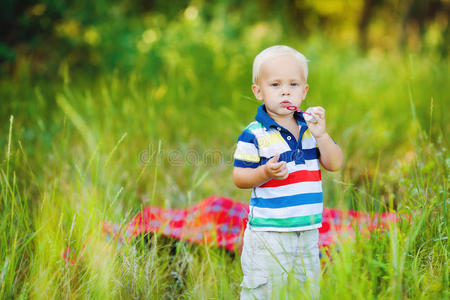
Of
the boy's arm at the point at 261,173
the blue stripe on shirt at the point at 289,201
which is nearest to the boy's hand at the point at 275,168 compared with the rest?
the boy's arm at the point at 261,173

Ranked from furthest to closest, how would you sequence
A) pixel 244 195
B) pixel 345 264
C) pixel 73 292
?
pixel 244 195
pixel 73 292
pixel 345 264

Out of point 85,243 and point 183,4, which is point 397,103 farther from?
point 183,4

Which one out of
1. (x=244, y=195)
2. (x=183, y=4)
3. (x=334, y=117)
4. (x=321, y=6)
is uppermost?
(x=321, y=6)

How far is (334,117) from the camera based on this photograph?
3.40m

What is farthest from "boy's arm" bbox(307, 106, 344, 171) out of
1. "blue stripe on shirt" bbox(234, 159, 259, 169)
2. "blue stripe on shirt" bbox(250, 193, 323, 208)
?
"blue stripe on shirt" bbox(234, 159, 259, 169)

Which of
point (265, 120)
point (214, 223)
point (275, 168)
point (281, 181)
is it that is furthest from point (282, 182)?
point (214, 223)

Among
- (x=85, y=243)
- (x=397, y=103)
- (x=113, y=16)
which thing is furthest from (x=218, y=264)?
(x=113, y=16)

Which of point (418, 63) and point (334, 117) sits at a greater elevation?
point (418, 63)

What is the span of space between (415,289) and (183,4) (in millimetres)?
7151

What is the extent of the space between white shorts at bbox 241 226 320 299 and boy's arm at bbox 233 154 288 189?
0.19 meters

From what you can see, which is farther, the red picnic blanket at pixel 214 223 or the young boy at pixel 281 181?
the red picnic blanket at pixel 214 223

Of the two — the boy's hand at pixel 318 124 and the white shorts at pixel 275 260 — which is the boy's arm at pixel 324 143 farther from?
the white shorts at pixel 275 260

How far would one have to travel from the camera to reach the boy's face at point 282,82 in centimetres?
146

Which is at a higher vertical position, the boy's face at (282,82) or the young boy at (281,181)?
the boy's face at (282,82)
